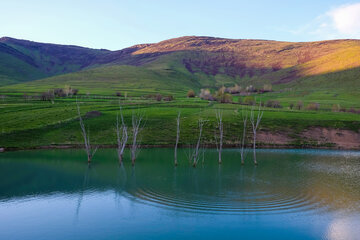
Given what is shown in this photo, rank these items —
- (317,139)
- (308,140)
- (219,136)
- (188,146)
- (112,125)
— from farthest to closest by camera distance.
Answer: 1. (112,125)
2. (317,139)
3. (308,140)
4. (219,136)
5. (188,146)

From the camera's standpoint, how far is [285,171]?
44969 millimetres

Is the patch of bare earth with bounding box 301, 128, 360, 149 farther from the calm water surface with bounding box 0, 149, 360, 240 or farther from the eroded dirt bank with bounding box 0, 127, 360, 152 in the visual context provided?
the calm water surface with bounding box 0, 149, 360, 240

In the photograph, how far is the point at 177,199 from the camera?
31328mm

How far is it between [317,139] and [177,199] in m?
50.1

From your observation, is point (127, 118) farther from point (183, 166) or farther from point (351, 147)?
point (351, 147)

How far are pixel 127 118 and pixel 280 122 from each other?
37.3 metres

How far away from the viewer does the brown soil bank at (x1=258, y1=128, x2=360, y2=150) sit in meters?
67.9

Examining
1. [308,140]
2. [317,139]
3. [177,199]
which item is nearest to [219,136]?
[308,140]

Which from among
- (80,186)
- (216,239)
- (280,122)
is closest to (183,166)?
(80,186)

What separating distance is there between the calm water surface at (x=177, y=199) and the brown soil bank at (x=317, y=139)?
53.5 ft

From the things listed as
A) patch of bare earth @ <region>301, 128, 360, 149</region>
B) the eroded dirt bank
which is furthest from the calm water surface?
patch of bare earth @ <region>301, 128, 360, 149</region>

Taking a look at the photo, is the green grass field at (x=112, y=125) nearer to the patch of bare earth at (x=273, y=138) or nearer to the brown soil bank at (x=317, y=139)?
the brown soil bank at (x=317, y=139)

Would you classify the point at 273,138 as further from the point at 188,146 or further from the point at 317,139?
the point at 188,146

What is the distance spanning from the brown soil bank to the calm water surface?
53.5ft
